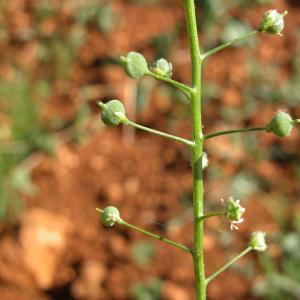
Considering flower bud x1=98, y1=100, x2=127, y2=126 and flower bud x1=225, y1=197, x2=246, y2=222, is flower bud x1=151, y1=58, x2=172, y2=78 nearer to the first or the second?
flower bud x1=98, y1=100, x2=127, y2=126

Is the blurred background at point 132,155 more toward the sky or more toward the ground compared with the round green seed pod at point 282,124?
more toward the sky

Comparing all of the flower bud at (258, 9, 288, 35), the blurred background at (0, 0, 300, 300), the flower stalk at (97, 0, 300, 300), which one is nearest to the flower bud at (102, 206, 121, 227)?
the flower stalk at (97, 0, 300, 300)

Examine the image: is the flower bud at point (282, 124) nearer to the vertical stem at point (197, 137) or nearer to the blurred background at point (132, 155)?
the vertical stem at point (197, 137)

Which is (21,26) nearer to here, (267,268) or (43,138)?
(43,138)

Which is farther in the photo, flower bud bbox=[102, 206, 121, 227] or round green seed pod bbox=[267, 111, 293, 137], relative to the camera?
flower bud bbox=[102, 206, 121, 227]

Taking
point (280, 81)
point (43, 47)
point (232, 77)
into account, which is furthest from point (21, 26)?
point (280, 81)

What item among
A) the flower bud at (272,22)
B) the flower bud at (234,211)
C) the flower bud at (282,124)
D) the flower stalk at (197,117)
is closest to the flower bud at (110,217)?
the flower stalk at (197,117)
